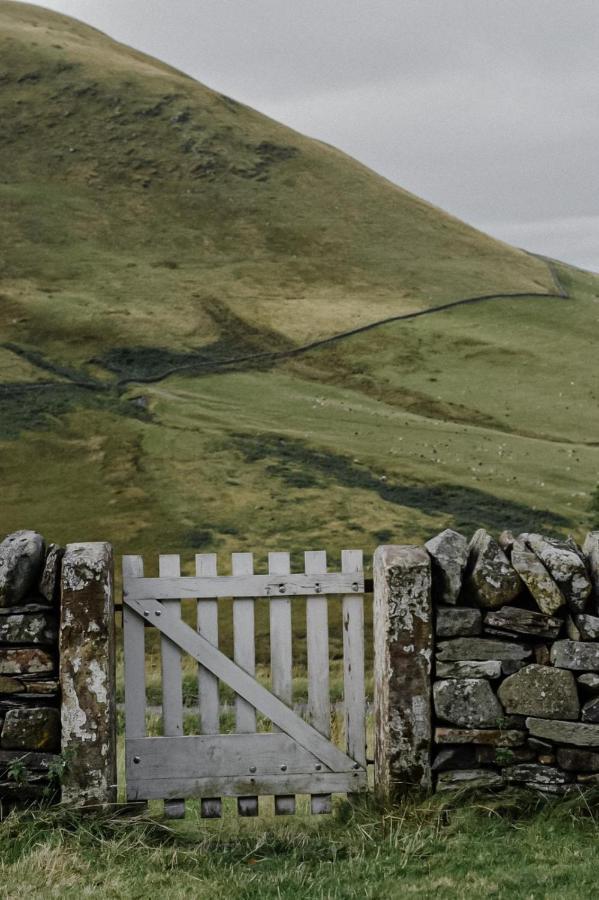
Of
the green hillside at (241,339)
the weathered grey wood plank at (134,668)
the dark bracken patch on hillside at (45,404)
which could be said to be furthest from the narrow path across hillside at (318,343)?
the weathered grey wood plank at (134,668)

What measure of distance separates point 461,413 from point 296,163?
28.8m

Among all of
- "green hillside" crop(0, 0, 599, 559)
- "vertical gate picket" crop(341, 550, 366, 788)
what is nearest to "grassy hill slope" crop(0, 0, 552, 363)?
"green hillside" crop(0, 0, 599, 559)

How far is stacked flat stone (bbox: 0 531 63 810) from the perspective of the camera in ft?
21.6

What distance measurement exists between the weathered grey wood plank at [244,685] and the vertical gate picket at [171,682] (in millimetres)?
65

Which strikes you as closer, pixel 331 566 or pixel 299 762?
pixel 299 762

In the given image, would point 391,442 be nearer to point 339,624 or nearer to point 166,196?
point 339,624

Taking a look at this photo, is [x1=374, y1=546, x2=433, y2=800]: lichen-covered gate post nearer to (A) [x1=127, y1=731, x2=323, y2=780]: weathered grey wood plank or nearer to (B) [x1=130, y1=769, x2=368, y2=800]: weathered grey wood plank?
(B) [x1=130, y1=769, x2=368, y2=800]: weathered grey wood plank

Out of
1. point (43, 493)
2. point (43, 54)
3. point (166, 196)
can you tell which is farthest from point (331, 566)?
point (43, 54)

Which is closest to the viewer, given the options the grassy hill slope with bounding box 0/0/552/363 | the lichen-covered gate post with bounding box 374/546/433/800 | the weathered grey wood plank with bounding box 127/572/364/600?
the lichen-covered gate post with bounding box 374/546/433/800

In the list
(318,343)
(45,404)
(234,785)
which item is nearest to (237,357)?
(318,343)

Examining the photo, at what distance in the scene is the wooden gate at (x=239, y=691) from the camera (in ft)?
22.2

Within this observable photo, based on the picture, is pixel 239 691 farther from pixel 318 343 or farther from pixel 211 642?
pixel 318 343

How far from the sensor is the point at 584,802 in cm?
656

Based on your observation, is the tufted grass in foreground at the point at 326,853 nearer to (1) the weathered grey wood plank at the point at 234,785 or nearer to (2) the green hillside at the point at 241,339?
(1) the weathered grey wood plank at the point at 234,785
